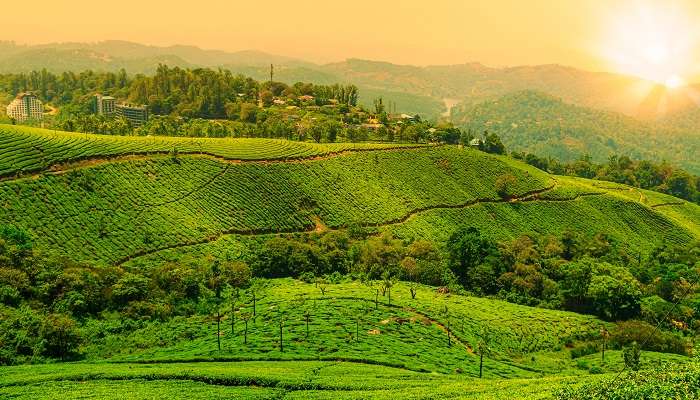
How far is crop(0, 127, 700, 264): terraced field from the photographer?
81125mm

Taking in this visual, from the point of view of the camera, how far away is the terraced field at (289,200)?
81125mm

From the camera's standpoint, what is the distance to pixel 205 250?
85.4 metres

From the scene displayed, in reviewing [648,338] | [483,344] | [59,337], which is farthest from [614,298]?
[59,337]

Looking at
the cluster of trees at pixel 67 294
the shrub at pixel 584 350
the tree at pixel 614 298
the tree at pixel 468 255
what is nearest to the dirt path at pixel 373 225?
the cluster of trees at pixel 67 294

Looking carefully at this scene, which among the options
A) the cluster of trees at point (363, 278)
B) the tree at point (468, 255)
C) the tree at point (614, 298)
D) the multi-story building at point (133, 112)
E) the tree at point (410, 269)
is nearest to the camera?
the cluster of trees at point (363, 278)

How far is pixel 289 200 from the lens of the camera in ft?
346

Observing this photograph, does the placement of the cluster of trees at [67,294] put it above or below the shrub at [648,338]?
above

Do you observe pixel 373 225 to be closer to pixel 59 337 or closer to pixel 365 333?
pixel 365 333

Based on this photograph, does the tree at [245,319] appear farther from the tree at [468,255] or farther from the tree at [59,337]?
the tree at [468,255]

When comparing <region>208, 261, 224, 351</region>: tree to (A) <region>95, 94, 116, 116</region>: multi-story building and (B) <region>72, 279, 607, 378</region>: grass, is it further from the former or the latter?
(A) <region>95, 94, 116, 116</region>: multi-story building

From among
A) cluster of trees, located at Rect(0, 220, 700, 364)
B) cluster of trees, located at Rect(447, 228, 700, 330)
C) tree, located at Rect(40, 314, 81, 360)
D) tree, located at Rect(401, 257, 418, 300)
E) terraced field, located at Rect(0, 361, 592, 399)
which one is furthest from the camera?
tree, located at Rect(401, 257, 418, 300)

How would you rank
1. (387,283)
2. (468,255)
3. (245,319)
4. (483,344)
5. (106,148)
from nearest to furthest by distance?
(483,344), (245,319), (387,283), (468,255), (106,148)

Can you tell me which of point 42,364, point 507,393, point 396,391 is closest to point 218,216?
point 42,364

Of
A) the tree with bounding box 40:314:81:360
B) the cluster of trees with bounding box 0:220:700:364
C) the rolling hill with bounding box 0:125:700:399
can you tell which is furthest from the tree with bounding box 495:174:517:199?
the tree with bounding box 40:314:81:360
